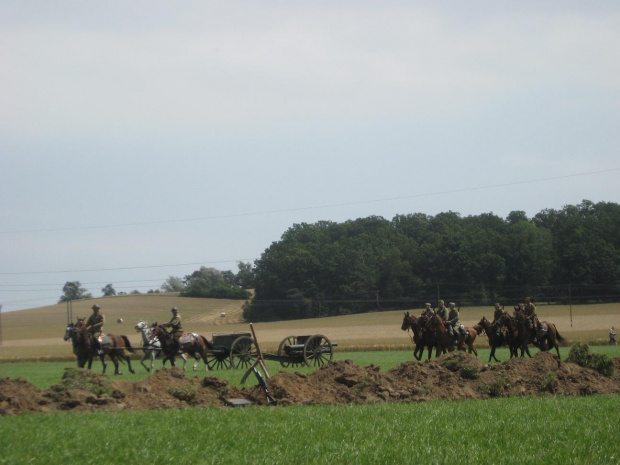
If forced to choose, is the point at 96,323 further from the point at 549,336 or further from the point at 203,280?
the point at 203,280

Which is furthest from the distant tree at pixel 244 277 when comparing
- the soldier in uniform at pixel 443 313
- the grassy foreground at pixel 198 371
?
the soldier in uniform at pixel 443 313

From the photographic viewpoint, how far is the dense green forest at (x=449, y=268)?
5988 cm

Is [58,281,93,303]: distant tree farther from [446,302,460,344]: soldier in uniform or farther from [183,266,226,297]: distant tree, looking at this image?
[446,302,460,344]: soldier in uniform

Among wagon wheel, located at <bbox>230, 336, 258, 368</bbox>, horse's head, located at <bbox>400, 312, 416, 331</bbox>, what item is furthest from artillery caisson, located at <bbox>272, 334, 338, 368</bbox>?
horse's head, located at <bbox>400, 312, 416, 331</bbox>

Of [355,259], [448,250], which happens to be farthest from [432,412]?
[355,259]

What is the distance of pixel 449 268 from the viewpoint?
61969 mm

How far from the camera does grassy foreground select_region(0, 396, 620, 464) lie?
8.37 m

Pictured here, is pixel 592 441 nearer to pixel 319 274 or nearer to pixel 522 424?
pixel 522 424

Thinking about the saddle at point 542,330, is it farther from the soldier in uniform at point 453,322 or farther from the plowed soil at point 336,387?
the plowed soil at point 336,387

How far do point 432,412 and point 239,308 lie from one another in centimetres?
6718

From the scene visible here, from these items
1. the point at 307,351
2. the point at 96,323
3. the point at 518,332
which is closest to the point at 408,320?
the point at 518,332

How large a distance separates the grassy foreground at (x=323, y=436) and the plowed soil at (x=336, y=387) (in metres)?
1.20

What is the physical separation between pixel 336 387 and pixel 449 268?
160 ft

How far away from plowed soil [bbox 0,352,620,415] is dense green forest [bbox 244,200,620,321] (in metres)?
42.6
